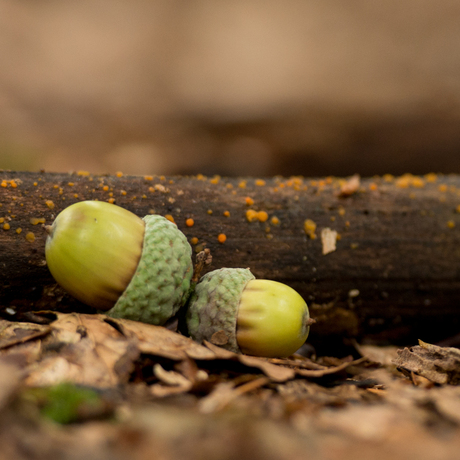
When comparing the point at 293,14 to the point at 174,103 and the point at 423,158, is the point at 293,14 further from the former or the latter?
the point at 423,158

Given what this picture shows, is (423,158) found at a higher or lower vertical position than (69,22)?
lower

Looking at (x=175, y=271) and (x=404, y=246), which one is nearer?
(x=175, y=271)

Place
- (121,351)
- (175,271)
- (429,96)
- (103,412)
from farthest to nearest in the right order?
1. (429,96)
2. (175,271)
3. (121,351)
4. (103,412)

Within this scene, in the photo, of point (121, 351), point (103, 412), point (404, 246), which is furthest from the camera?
point (404, 246)

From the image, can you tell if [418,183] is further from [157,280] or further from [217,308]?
[157,280]

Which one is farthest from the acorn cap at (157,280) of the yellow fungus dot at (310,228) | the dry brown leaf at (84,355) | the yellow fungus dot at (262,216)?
the yellow fungus dot at (310,228)

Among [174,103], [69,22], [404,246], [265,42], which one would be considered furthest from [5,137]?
[404,246]

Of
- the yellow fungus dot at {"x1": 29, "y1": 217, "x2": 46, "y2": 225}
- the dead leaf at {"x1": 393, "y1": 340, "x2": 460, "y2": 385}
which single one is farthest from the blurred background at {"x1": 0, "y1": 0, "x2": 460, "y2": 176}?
the dead leaf at {"x1": 393, "y1": 340, "x2": 460, "y2": 385}

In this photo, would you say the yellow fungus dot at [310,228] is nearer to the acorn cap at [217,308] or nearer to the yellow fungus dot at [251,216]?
the yellow fungus dot at [251,216]
